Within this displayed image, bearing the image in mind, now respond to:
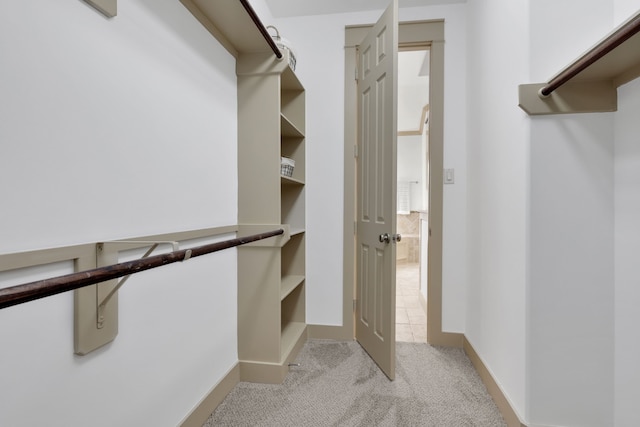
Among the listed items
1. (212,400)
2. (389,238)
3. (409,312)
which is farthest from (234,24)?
(409,312)

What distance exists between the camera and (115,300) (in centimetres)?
97

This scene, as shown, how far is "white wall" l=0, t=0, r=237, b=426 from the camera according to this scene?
0.71m

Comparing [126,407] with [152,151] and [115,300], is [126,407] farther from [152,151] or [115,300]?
[152,151]

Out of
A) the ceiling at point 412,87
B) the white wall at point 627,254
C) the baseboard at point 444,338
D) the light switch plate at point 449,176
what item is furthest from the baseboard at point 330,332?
the ceiling at point 412,87

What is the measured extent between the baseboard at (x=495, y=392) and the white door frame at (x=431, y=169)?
11.4 inches

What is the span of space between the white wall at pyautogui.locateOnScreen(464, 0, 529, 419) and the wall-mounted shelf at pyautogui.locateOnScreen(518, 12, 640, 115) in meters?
0.09

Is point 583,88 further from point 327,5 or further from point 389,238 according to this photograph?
point 327,5

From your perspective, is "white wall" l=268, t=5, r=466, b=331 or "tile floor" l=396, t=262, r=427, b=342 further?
"tile floor" l=396, t=262, r=427, b=342

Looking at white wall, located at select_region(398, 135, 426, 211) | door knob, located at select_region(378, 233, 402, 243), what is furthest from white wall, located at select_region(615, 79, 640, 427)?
Result: white wall, located at select_region(398, 135, 426, 211)

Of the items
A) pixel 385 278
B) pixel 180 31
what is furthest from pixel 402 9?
pixel 385 278

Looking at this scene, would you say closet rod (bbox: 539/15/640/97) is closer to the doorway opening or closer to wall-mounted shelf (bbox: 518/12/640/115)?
wall-mounted shelf (bbox: 518/12/640/115)

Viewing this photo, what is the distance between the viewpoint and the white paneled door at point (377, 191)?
189cm

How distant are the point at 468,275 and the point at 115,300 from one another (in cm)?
219

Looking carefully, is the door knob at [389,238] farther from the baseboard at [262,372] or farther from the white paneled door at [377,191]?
the baseboard at [262,372]
